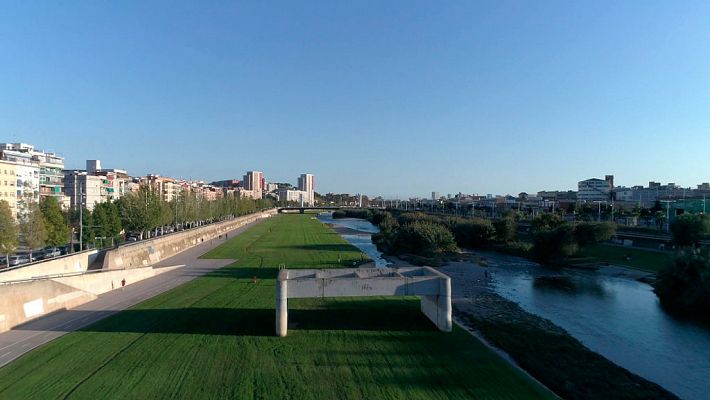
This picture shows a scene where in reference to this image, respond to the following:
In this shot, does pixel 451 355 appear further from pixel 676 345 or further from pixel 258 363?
pixel 676 345

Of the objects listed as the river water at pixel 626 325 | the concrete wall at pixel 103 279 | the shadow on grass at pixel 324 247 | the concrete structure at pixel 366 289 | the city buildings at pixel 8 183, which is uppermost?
the city buildings at pixel 8 183

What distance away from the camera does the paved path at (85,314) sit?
19.6 metres

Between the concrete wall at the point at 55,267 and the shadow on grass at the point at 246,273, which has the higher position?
the concrete wall at the point at 55,267

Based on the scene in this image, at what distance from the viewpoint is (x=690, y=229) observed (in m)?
46.7

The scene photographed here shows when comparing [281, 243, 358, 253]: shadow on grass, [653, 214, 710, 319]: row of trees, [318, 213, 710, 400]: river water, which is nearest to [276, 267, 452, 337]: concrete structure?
[318, 213, 710, 400]: river water

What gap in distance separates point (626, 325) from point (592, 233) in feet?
100

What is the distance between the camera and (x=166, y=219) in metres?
64.4

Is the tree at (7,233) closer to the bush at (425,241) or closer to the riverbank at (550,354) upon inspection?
the riverbank at (550,354)

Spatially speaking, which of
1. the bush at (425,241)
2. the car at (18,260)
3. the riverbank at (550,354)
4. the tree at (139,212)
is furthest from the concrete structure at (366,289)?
the tree at (139,212)

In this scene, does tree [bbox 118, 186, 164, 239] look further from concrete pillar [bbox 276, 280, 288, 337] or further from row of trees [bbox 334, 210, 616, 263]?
concrete pillar [bbox 276, 280, 288, 337]

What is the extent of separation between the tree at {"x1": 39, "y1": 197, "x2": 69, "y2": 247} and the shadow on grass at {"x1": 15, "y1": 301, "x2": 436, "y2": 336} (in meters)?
19.6

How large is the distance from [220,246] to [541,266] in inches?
1749

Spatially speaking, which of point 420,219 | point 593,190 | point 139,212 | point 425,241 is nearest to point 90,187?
point 139,212

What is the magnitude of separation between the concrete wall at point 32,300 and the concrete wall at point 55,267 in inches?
89.5
